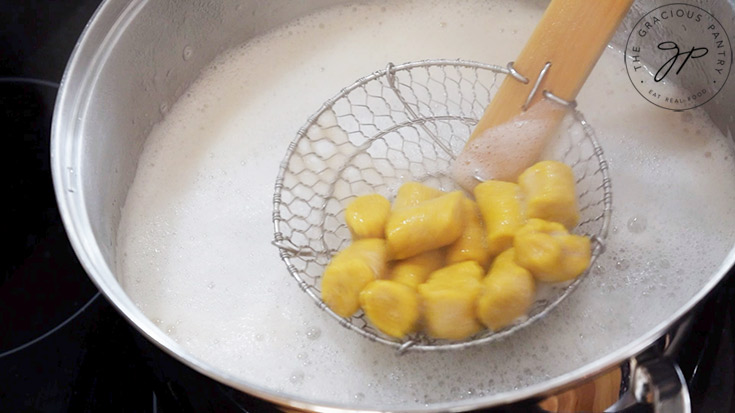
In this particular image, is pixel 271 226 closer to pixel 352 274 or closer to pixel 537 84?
pixel 352 274

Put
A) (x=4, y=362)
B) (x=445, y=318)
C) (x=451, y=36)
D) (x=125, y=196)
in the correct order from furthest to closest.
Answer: (x=451, y=36), (x=125, y=196), (x=4, y=362), (x=445, y=318)

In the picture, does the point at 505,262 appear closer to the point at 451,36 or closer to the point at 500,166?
the point at 500,166

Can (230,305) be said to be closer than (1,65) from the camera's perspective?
Yes

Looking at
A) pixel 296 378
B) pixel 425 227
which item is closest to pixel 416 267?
pixel 425 227

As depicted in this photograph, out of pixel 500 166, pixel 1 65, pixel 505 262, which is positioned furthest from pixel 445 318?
pixel 1 65

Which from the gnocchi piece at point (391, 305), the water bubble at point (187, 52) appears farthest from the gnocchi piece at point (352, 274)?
the water bubble at point (187, 52)
